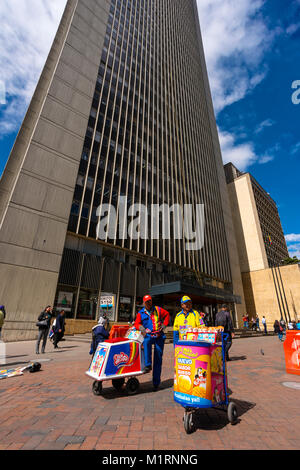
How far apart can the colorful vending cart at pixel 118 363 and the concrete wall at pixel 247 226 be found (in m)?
46.7

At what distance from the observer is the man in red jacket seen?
503 cm

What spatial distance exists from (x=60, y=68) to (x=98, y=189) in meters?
12.6

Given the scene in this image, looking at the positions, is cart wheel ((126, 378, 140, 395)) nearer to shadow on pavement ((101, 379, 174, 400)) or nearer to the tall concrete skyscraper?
shadow on pavement ((101, 379, 174, 400))

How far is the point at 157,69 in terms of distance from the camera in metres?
38.5

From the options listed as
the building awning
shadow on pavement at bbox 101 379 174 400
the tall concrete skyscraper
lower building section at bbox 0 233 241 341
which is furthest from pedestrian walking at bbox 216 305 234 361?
the building awning

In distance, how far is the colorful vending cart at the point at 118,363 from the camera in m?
4.49

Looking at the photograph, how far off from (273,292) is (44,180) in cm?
4106

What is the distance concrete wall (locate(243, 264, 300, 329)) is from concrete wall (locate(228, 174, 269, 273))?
340 centimetres

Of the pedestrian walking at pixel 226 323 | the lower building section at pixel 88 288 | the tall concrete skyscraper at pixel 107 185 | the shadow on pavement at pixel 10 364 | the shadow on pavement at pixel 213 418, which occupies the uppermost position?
the tall concrete skyscraper at pixel 107 185

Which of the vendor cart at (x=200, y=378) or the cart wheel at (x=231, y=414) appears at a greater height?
the vendor cart at (x=200, y=378)

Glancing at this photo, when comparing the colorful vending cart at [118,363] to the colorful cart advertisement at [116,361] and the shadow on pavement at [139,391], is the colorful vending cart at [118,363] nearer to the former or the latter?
the colorful cart advertisement at [116,361]

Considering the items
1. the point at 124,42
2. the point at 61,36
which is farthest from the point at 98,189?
the point at 124,42

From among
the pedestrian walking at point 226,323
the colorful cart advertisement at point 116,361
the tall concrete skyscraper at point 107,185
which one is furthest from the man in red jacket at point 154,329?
the tall concrete skyscraper at point 107,185
